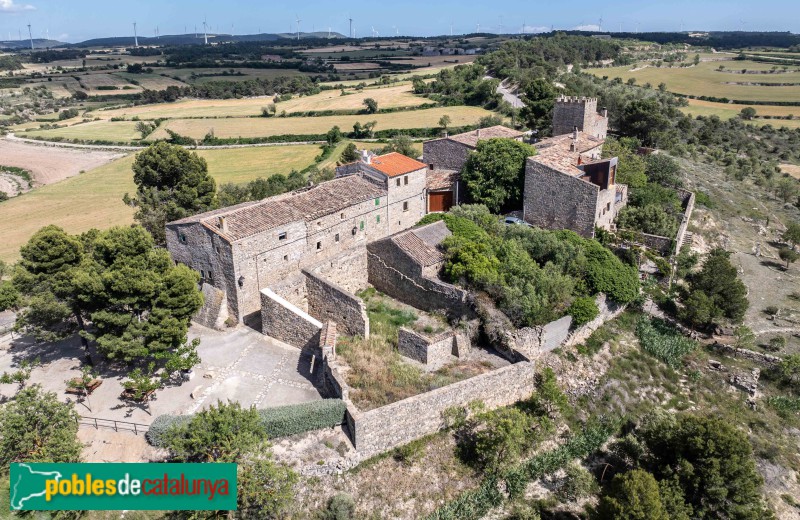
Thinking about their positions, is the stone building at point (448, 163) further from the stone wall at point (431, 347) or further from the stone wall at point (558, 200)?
the stone wall at point (431, 347)

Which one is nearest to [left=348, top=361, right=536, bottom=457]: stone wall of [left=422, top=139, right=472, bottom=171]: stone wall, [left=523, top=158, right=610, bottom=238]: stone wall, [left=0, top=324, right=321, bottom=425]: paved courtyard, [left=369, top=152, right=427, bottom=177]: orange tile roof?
[left=0, top=324, right=321, bottom=425]: paved courtyard

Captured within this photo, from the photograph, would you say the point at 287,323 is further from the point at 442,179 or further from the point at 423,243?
the point at 442,179

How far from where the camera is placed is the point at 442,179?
39.9m

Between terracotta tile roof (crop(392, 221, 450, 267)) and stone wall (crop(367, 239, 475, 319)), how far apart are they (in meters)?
0.36

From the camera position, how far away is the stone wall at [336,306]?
24.9 metres

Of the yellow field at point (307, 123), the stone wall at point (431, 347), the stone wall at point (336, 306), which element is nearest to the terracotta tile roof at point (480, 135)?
the stone wall at point (336, 306)

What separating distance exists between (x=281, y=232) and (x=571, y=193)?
17776 mm

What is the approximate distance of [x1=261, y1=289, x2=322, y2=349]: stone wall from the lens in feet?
80.9

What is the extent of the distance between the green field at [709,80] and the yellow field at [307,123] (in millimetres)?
51554

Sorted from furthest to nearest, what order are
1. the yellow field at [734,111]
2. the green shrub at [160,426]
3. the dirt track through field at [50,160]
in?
the yellow field at [734,111] < the dirt track through field at [50,160] < the green shrub at [160,426]

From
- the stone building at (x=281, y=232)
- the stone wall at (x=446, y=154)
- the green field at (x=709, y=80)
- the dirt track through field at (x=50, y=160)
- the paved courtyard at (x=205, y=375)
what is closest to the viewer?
the paved courtyard at (x=205, y=375)

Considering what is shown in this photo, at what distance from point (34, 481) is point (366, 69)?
177m

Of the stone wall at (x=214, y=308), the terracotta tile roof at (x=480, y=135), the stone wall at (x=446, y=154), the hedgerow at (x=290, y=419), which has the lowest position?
the hedgerow at (x=290, y=419)

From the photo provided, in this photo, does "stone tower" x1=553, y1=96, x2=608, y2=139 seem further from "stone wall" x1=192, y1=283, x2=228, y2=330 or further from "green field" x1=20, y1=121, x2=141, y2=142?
"green field" x1=20, y1=121, x2=141, y2=142
